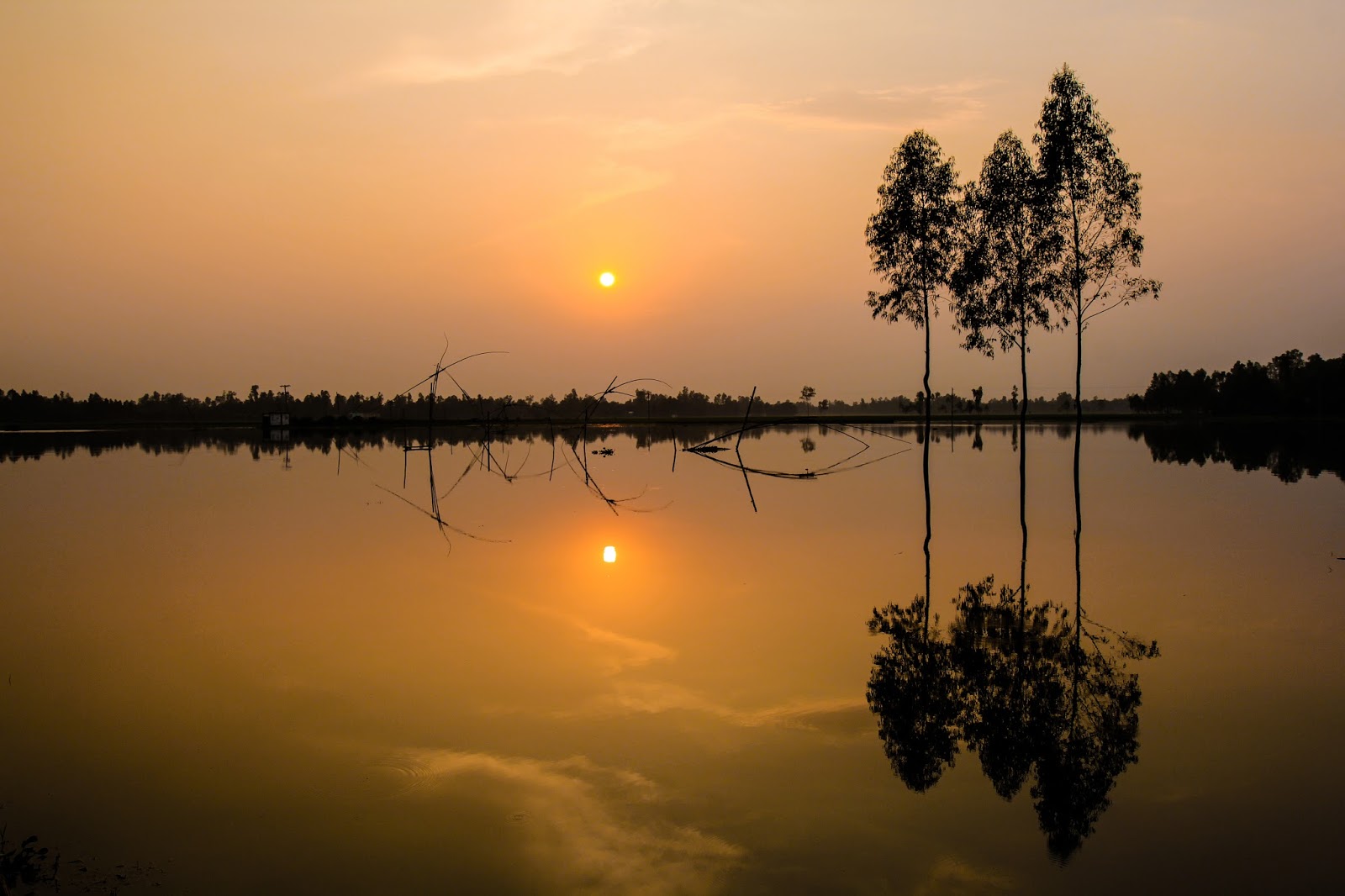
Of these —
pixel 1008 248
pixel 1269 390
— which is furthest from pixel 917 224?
pixel 1269 390

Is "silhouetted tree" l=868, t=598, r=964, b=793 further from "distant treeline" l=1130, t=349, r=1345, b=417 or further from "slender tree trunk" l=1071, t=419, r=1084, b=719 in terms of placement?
"distant treeline" l=1130, t=349, r=1345, b=417

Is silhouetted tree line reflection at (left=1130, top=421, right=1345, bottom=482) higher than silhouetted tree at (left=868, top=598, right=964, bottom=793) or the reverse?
higher

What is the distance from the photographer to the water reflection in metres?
7.19

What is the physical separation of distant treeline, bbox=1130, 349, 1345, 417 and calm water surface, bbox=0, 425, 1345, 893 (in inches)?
5231

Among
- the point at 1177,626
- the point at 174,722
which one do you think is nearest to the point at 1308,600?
the point at 1177,626

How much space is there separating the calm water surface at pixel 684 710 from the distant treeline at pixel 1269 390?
133m

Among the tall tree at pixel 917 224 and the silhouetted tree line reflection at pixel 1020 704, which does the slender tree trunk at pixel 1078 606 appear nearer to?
the silhouetted tree line reflection at pixel 1020 704

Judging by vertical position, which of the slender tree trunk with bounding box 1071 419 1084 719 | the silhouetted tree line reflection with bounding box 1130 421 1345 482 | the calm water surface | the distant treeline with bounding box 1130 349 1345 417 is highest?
the distant treeline with bounding box 1130 349 1345 417

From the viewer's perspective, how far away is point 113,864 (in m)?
6.07

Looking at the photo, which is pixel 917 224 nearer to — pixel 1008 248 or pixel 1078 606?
pixel 1008 248

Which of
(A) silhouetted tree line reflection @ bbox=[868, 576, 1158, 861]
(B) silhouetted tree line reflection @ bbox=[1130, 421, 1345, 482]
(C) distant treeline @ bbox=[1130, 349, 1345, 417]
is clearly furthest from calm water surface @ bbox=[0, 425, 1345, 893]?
(C) distant treeline @ bbox=[1130, 349, 1345, 417]

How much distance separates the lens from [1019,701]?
893 centimetres

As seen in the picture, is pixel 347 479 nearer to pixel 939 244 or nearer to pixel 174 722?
pixel 174 722

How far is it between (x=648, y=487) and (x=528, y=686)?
2486 cm
